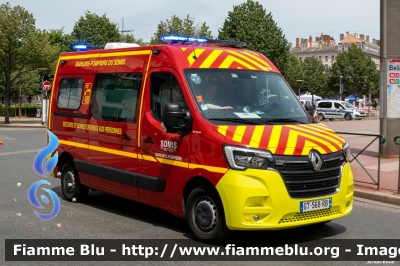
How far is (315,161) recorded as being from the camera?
6.24m

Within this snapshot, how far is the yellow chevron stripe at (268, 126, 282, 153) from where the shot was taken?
6.02 m

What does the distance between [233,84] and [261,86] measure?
41 centimetres

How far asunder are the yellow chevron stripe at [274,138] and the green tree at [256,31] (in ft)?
158

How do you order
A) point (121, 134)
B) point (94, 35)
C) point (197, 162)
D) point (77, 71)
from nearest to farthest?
point (197, 162) → point (121, 134) → point (77, 71) → point (94, 35)

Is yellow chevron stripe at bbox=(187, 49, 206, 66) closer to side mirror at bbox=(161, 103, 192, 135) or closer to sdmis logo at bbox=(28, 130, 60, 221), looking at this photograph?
side mirror at bbox=(161, 103, 192, 135)

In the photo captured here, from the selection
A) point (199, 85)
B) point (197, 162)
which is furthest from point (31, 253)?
point (199, 85)

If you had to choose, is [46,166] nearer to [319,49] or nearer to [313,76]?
[313,76]

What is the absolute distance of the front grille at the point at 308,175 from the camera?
604 cm

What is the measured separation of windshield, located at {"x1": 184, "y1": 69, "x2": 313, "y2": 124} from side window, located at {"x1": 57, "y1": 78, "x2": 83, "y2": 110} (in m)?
2.67

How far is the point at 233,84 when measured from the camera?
7.09 m

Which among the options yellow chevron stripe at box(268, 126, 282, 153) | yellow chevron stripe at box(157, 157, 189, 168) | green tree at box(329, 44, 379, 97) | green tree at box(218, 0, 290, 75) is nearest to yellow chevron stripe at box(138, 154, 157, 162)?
yellow chevron stripe at box(157, 157, 189, 168)

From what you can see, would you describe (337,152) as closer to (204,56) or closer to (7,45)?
(204,56)

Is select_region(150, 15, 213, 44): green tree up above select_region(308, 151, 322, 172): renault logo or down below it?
above

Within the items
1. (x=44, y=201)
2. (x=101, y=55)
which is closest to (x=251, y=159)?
(x=101, y=55)
